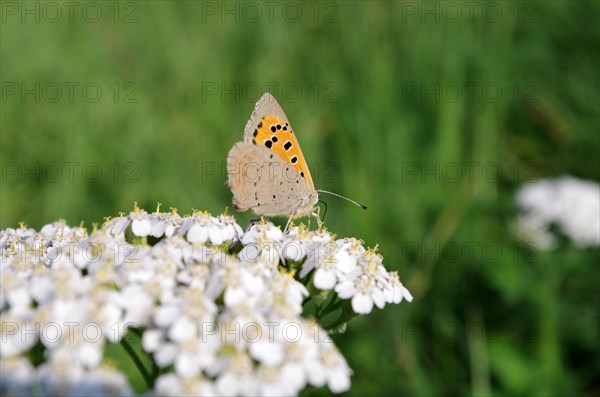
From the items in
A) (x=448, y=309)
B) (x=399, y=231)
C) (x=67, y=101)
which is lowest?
(x=448, y=309)

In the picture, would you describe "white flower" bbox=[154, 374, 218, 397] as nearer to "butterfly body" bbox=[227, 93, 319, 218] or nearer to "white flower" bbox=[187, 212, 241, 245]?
"white flower" bbox=[187, 212, 241, 245]

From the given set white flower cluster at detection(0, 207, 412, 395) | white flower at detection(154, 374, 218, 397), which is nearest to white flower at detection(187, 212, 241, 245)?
white flower cluster at detection(0, 207, 412, 395)

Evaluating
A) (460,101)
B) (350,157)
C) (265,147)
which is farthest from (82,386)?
(460,101)

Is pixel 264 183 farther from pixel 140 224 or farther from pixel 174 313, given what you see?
pixel 174 313

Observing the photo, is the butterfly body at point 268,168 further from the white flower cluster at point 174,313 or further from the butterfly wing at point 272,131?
the white flower cluster at point 174,313

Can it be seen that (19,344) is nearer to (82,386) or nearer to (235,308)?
(82,386)

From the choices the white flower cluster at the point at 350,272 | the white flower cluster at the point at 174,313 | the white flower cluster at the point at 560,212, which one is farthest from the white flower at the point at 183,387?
the white flower cluster at the point at 560,212
